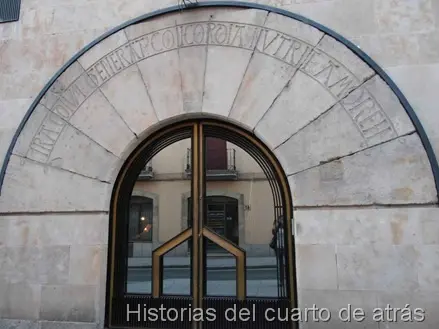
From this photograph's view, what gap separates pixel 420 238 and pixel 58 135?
5.16 meters

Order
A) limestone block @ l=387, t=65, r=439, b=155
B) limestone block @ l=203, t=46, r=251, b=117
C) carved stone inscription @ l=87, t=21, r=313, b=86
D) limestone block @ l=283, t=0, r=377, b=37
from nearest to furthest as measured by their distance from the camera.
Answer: limestone block @ l=387, t=65, r=439, b=155, limestone block @ l=283, t=0, r=377, b=37, carved stone inscription @ l=87, t=21, r=313, b=86, limestone block @ l=203, t=46, r=251, b=117

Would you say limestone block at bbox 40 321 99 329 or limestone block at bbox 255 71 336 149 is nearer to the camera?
limestone block at bbox 255 71 336 149

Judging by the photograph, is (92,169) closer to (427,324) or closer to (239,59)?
(239,59)

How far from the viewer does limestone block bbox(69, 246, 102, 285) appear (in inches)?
217

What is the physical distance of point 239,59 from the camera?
18.5 feet

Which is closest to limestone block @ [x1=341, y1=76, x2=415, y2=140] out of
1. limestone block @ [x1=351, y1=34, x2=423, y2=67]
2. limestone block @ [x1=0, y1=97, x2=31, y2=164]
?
limestone block @ [x1=351, y1=34, x2=423, y2=67]

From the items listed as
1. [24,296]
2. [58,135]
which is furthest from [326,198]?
[24,296]

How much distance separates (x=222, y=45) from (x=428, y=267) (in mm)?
3935

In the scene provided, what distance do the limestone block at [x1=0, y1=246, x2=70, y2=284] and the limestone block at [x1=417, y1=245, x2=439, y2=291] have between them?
4.63 m

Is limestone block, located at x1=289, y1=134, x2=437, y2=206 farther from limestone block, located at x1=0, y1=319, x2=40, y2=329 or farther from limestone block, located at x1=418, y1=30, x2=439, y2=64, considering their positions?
limestone block, located at x1=0, y1=319, x2=40, y2=329

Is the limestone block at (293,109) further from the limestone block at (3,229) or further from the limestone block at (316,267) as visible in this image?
the limestone block at (3,229)

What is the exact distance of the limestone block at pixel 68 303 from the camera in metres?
5.45

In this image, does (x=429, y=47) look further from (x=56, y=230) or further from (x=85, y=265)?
(x=56, y=230)

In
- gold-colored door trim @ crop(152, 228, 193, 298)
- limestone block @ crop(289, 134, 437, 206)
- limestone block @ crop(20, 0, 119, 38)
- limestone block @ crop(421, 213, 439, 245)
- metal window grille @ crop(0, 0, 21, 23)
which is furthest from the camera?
metal window grille @ crop(0, 0, 21, 23)
